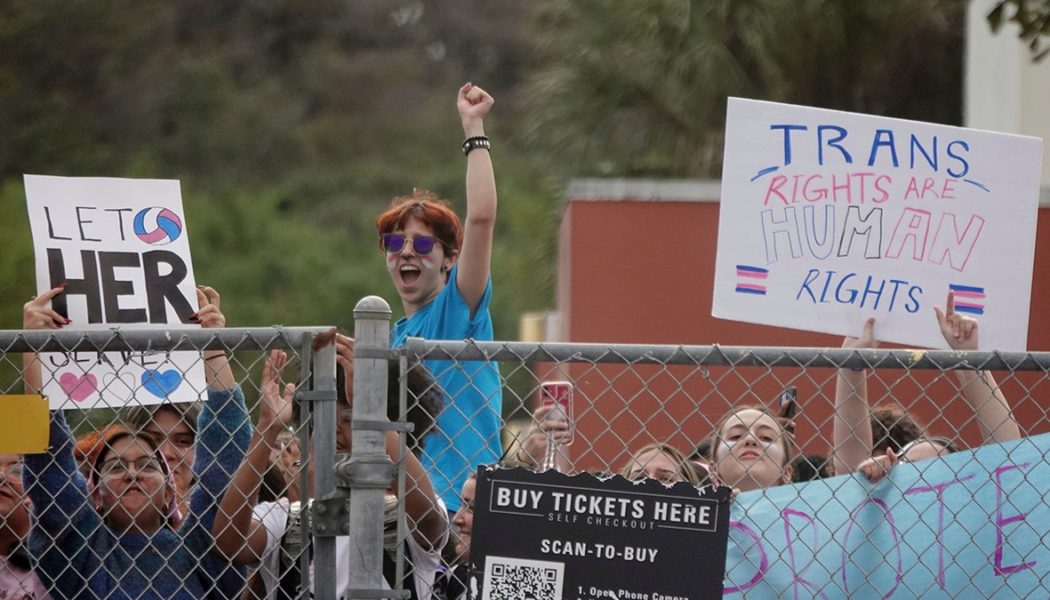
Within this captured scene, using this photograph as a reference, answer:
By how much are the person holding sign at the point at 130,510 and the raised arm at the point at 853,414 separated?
145cm

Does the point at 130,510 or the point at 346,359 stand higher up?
the point at 346,359

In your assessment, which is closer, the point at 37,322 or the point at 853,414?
the point at 37,322

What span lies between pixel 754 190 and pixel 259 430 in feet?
4.52

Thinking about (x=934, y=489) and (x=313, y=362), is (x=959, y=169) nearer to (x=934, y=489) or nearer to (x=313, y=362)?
(x=934, y=489)

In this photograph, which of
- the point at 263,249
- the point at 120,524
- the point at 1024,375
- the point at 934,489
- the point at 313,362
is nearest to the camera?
the point at 313,362

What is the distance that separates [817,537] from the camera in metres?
3.41

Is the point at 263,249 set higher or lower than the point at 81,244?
higher

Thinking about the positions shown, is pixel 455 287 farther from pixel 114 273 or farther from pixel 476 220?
pixel 114 273

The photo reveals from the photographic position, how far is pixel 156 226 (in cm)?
370

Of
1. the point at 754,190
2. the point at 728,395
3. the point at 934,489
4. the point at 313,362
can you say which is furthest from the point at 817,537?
the point at 728,395

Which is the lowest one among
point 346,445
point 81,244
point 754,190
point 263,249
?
point 346,445

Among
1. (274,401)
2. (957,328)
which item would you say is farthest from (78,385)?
(957,328)

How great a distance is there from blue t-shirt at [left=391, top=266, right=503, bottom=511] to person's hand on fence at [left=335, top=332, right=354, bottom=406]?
12.8 inches

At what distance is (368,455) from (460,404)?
0.94 m
